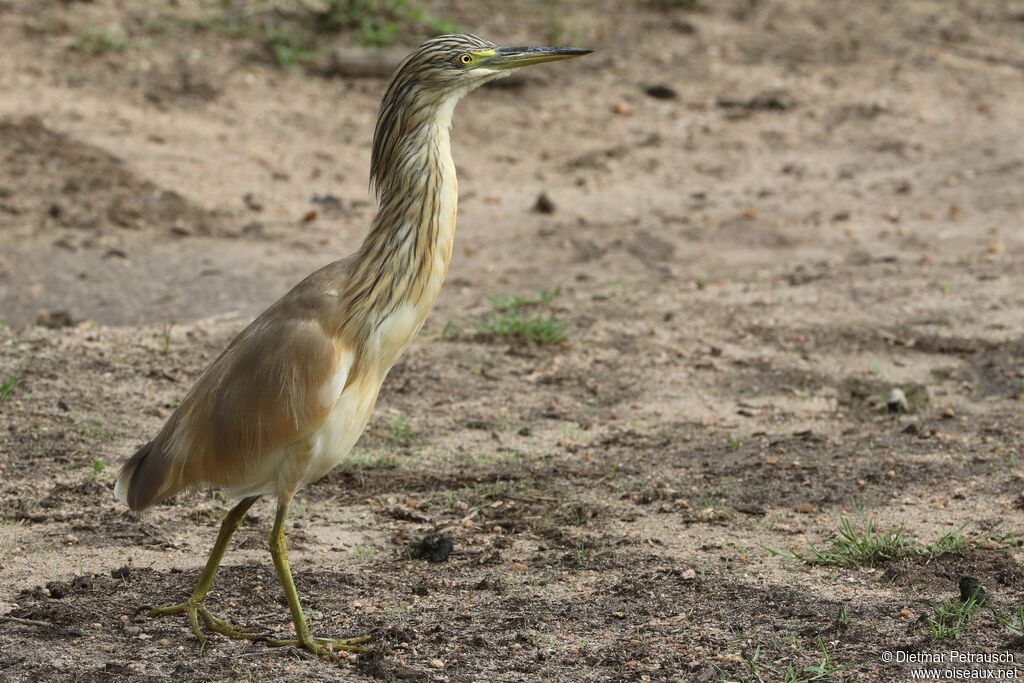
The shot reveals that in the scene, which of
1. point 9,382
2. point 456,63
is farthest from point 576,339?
point 456,63

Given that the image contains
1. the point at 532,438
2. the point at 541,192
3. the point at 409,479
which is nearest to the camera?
the point at 409,479

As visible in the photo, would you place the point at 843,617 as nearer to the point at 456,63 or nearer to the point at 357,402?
the point at 357,402

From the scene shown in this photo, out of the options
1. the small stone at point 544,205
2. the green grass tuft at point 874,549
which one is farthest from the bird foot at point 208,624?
the small stone at point 544,205

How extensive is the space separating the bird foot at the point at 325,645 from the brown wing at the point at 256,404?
0.52 meters

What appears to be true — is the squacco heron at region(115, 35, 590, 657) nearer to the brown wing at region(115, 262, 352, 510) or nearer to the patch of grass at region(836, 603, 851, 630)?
the brown wing at region(115, 262, 352, 510)

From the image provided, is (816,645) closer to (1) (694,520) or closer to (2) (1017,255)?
(1) (694,520)

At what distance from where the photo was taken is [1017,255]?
8.72 metres

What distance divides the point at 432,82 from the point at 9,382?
2.73 metres

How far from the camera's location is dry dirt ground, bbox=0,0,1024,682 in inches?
178

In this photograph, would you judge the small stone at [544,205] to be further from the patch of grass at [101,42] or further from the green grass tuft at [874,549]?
the green grass tuft at [874,549]

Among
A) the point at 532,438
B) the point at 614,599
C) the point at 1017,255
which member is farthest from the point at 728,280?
Result: the point at 614,599

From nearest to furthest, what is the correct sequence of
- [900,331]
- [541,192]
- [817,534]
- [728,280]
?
1. [817,534]
2. [900,331]
3. [728,280]
4. [541,192]

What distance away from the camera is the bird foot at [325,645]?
4230 mm

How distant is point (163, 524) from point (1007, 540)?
313 cm
